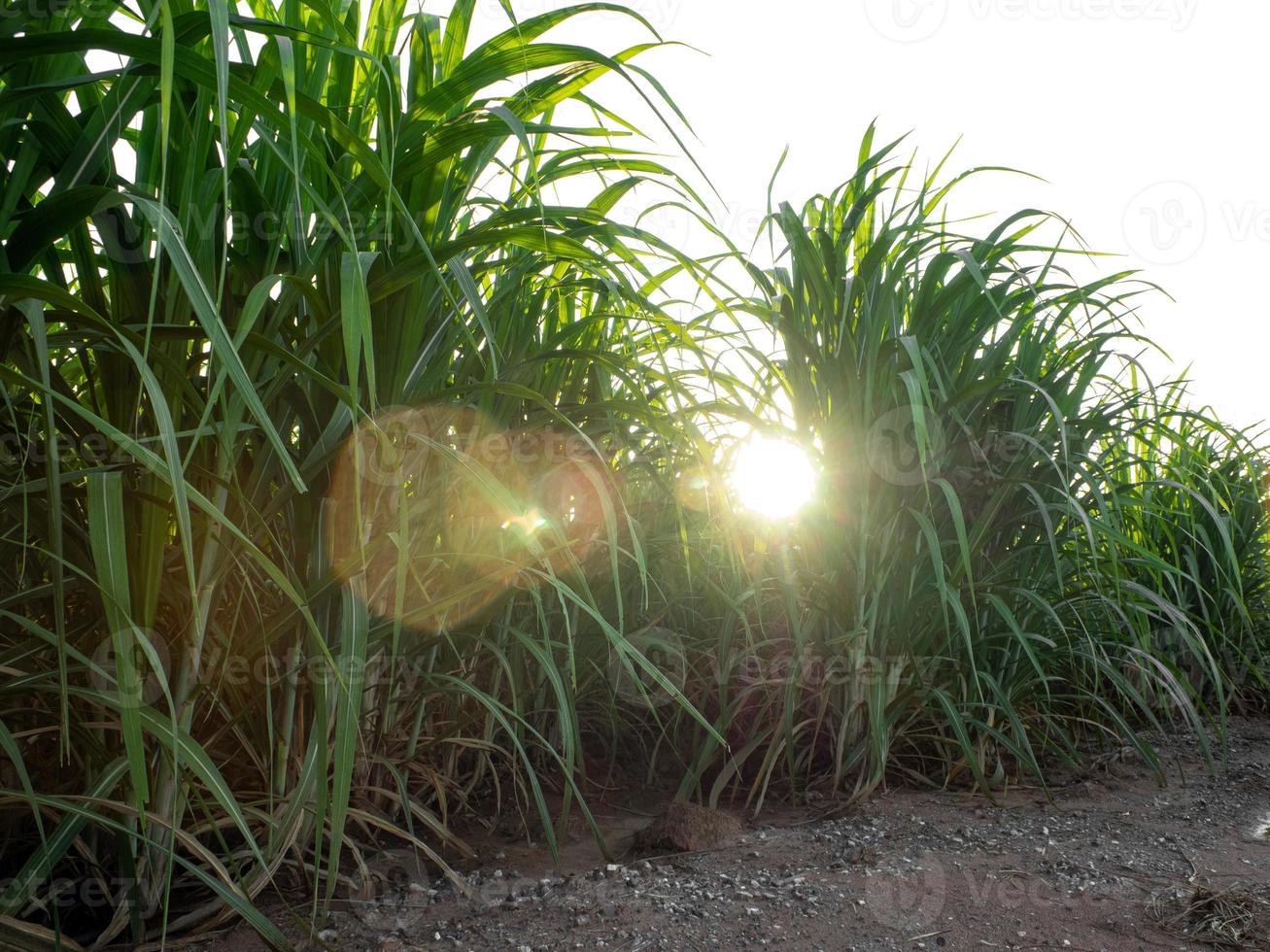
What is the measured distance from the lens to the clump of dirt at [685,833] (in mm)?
1324

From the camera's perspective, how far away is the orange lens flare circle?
102 centimetres

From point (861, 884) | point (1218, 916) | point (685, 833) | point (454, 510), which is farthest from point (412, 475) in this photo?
point (1218, 916)

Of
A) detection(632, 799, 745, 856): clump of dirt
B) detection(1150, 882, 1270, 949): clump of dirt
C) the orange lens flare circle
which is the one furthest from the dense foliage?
detection(1150, 882, 1270, 949): clump of dirt

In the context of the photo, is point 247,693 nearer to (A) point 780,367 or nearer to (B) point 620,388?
(B) point 620,388

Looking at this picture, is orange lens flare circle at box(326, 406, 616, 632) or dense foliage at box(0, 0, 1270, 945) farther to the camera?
orange lens flare circle at box(326, 406, 616, 632)

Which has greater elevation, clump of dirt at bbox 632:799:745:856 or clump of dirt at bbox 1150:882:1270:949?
clump of dirt at bbox 1150:882:1270:949

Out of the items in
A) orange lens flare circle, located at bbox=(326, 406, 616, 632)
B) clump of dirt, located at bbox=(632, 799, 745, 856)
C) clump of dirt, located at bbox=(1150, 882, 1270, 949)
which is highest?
orange lens flare circle, located at bbox=(326, 406, 616, 632)

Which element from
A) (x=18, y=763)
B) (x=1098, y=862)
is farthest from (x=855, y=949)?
(x=18, y=763)

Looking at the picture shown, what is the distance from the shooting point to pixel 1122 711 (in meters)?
2.26

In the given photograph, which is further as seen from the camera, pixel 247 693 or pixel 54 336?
pixel 247 693

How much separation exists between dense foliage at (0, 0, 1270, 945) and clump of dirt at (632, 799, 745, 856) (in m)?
0.15

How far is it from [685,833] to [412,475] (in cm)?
69

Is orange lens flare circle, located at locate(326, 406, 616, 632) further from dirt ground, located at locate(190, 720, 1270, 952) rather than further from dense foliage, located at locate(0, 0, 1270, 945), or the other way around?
dirt ground, located at locate(190, 720, 1270, 952)

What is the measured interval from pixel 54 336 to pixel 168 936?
67cm
